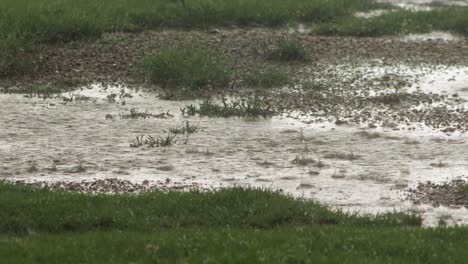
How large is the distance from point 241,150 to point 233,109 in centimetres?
251

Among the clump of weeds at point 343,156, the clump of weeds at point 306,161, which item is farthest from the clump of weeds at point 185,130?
the clump of weeds at point 343,156

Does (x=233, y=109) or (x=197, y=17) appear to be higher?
(x=197, y=17)

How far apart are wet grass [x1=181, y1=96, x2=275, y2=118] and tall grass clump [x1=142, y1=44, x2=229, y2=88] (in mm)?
1676

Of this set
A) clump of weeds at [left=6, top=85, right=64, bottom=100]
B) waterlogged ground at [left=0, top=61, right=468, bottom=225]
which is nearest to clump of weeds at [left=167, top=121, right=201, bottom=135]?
waterlogged ground at [left=0, top=61, right=468, bottom=225]

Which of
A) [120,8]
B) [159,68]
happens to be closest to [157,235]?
[159,68]

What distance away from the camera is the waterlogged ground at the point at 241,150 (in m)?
13.1

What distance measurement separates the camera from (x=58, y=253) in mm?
9195

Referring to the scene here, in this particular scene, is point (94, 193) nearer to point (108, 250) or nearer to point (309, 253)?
point (108, 250)

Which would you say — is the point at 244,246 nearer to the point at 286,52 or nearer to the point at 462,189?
the point at 462,189

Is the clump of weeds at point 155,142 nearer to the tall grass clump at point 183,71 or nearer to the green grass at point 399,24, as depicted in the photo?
the tall grass clump at point 183,71

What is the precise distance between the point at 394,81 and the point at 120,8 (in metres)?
9.40

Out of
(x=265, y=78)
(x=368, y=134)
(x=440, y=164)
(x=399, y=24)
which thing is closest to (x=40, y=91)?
(x=265, y=78)

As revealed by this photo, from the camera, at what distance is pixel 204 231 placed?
1019 centimetres

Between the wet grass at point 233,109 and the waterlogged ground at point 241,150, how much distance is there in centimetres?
27
